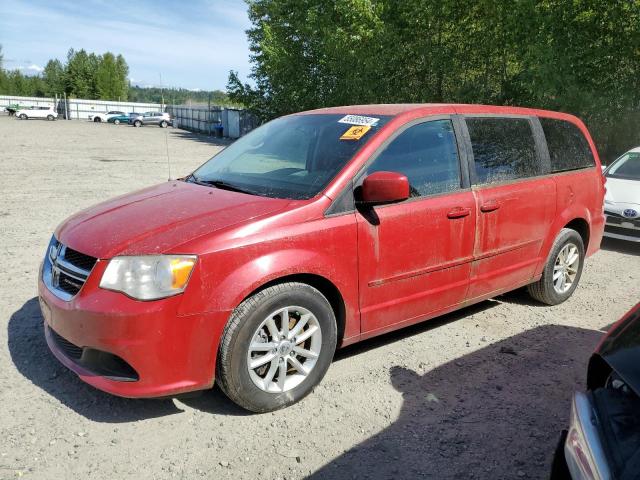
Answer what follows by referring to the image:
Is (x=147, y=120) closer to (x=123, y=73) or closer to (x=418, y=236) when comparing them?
(x=418, y=236)

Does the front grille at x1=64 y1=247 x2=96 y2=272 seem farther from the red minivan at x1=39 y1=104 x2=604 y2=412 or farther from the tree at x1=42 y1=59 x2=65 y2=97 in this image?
the tree at x1=42 y1=59 x2=65 y2=97

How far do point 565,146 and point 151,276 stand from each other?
398cm

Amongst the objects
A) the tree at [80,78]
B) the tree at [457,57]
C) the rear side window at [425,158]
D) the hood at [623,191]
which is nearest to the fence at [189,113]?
the tree at [457,57]

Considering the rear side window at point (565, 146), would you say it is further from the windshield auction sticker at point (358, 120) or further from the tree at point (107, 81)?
the tree at point (107, 81)

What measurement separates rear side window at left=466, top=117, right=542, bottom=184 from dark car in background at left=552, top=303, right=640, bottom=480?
2.34m

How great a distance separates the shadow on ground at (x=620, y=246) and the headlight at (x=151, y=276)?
22.4ft

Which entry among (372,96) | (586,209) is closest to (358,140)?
(586,209)

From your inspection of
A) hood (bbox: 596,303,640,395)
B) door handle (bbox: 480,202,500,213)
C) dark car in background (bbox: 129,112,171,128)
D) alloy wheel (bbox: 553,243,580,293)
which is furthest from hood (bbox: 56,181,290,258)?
dark car in background (bbox: 129,112,171,128)

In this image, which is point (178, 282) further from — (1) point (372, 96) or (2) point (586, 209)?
(1) point (372, 96)

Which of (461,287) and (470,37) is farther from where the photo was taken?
(470,37)

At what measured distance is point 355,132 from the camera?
3.75m

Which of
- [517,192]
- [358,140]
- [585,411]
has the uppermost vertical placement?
[358,140]

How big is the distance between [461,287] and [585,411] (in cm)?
237

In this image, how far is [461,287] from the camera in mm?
4117
